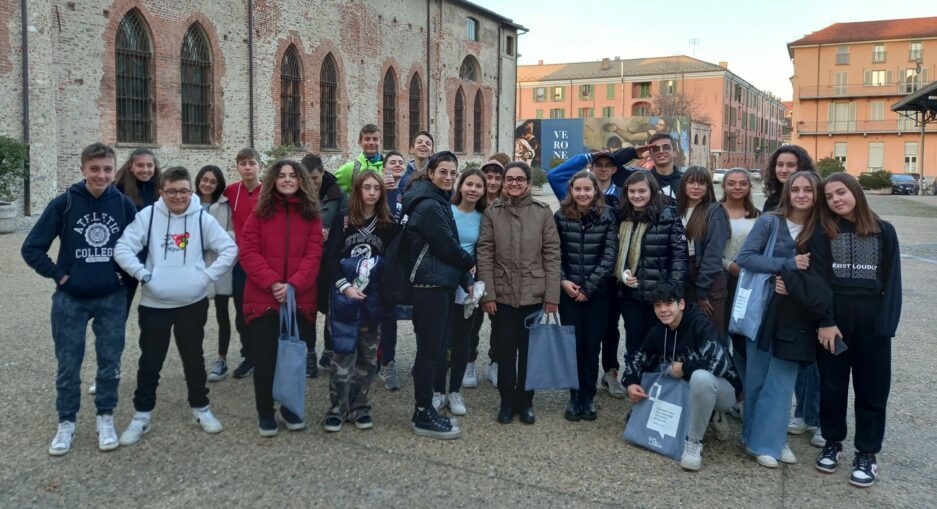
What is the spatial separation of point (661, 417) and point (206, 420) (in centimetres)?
298

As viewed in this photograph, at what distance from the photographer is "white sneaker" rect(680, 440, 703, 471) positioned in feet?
14.7

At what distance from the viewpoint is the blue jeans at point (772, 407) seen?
4594mm

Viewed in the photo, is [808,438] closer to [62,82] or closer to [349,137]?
[62,82]

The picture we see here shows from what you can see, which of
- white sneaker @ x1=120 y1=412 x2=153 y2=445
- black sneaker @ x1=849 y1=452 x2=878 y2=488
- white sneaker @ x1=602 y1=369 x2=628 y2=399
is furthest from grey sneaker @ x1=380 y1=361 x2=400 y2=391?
black sneaker @ x1=849 y1=452 x2=878 y2=488

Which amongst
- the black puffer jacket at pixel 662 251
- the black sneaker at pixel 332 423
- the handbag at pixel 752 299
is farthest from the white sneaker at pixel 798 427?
the black sneaker at pixel 332 423

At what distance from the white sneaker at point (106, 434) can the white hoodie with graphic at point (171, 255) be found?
75 centimetres

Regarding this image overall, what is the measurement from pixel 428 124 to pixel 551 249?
30.1m

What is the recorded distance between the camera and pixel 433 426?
16.4 ft

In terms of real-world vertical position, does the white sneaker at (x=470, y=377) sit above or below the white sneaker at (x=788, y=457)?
above

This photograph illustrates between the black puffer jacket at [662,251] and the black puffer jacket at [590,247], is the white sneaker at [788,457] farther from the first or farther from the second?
the black puffer jacket at [590,247]

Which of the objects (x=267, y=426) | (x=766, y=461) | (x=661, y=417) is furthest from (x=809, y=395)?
(x=267, y=426)

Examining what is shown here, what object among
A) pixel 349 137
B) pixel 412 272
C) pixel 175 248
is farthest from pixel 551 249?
pixel 349 137

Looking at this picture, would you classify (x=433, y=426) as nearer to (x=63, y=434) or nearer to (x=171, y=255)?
(x=171, y=255)

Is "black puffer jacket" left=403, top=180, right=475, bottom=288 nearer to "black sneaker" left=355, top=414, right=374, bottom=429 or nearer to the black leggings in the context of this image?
"black sneaker" left=355, top=414, right=374, bottom=429
